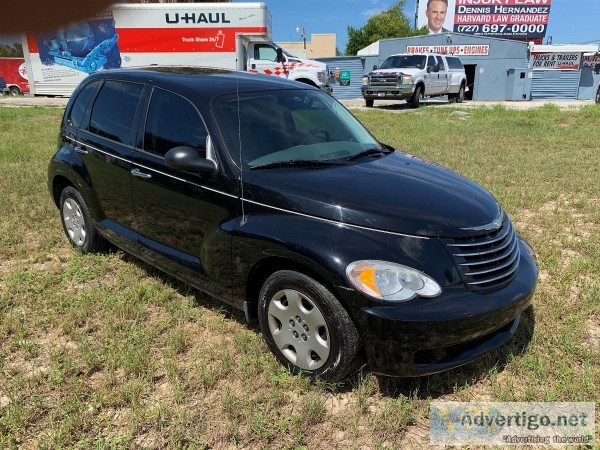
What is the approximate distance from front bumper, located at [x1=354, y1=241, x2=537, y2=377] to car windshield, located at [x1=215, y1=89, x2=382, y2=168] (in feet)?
4.07

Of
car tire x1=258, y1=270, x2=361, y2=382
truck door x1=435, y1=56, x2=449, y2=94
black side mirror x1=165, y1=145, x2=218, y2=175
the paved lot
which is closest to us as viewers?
car tire x1=258, y1=270, x2=361, y2=382

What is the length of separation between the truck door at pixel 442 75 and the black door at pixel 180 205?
18626 millimetres

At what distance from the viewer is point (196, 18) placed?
18828 mm

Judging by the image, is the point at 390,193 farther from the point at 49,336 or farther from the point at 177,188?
the point at 49,336

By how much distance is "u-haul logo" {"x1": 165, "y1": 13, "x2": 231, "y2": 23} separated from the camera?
18.3 metres

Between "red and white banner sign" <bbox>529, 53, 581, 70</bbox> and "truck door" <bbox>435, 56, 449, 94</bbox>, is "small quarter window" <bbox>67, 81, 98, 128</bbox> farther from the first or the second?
"red and white banner sign" <bbox>529, 53, 581, 70</bbox>

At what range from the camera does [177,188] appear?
333 cm

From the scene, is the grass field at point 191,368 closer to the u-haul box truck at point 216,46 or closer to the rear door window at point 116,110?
the rear door window at point 116,110

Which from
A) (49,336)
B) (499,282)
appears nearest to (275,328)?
(499,282)

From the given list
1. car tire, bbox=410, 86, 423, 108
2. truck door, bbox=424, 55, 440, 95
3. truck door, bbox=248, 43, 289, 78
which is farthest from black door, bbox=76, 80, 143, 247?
truck door, bbox=424, 55, 440, 95

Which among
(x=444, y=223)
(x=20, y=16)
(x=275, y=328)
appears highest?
(x=20, y=16)

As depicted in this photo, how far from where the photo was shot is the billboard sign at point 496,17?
4441cm

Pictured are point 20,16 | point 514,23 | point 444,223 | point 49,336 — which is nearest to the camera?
point 20,16

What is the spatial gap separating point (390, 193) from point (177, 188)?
4.74ft
